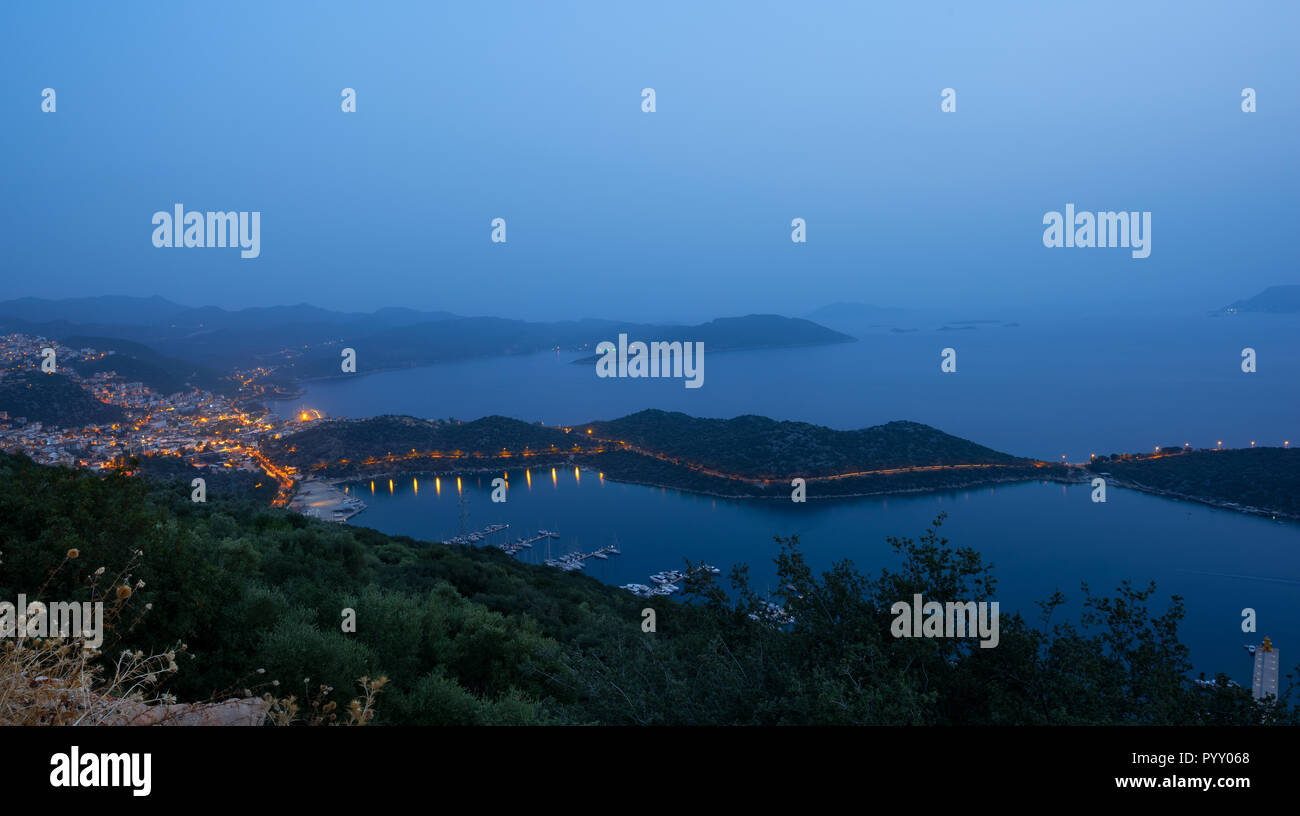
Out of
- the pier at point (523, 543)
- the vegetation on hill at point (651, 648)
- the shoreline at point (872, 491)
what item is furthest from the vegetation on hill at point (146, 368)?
the vegetation on hill at point (651, 648)

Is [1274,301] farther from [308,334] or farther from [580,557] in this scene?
[308,334]

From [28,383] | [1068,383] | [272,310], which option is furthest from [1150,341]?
[272,310]

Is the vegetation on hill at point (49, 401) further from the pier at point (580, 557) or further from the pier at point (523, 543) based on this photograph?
the pier at point (580, 557)

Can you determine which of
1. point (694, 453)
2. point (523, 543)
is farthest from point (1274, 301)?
point (523, 543)

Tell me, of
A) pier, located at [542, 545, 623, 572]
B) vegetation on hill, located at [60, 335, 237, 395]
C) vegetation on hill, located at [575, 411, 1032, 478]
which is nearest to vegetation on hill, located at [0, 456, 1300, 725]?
pier, located at [542, 545, 623, 572]

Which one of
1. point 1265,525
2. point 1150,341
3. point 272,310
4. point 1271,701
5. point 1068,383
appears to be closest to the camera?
point 1271,701

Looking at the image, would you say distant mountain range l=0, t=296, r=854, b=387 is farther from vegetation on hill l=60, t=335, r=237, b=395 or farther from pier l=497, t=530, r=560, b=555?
pier l=497, t=530, r=560, b=555
